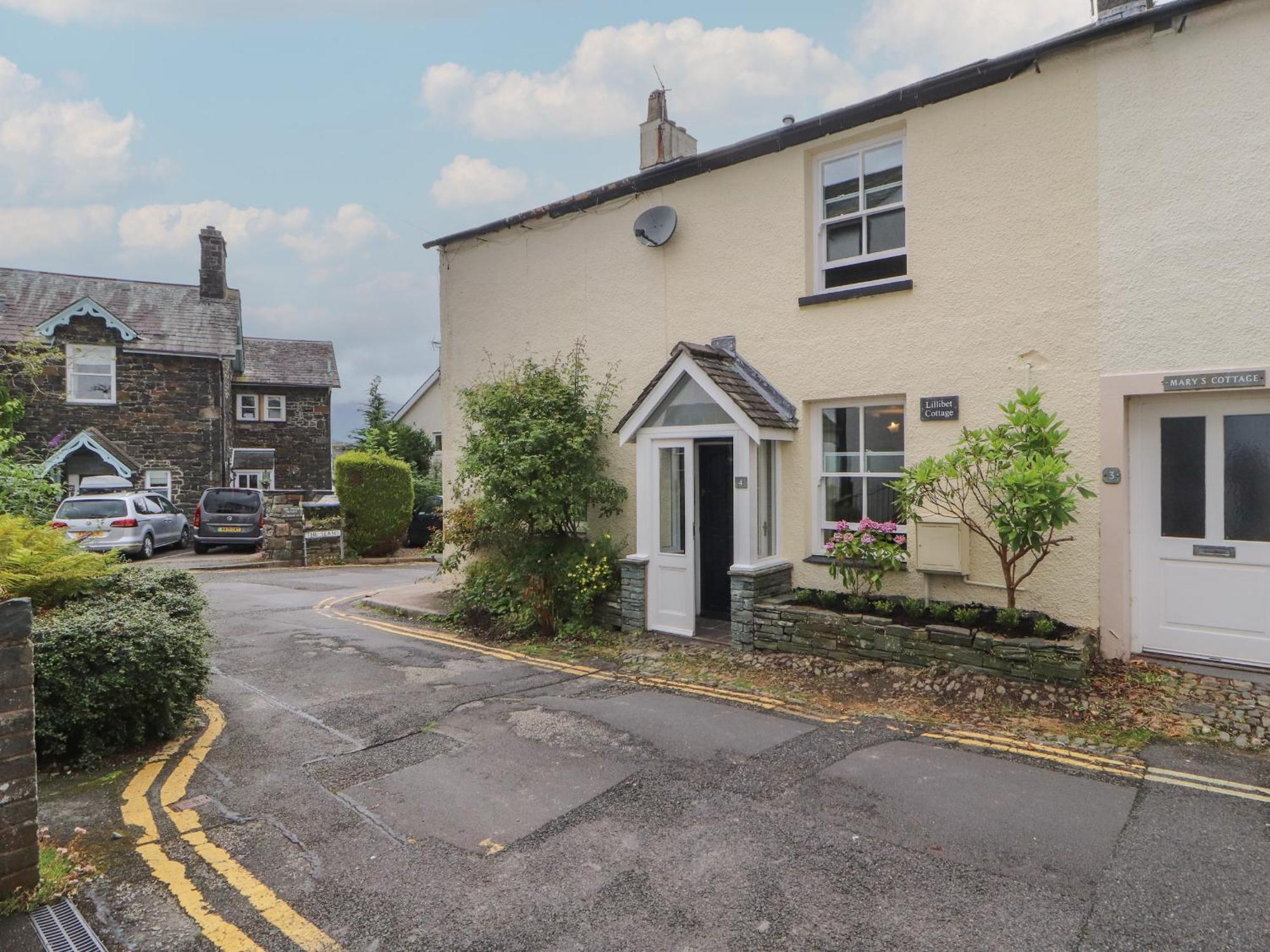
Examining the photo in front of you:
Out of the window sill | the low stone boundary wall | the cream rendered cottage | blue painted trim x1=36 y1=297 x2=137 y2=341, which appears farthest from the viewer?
blue painted trim x1=36 y1=297 x2=137 y2=341

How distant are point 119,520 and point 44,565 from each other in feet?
52.7

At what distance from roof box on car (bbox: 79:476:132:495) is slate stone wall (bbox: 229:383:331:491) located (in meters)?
7.66

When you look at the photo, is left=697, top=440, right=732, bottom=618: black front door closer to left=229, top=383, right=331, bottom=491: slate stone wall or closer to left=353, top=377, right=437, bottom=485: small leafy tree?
left=353, top=377, right=437, bottom=485: small leafy tree

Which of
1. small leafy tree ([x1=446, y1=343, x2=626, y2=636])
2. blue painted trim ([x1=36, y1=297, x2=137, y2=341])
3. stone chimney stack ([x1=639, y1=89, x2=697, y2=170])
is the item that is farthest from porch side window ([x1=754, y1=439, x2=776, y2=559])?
blue painted trim ([x1=36, y1=297, x2=137, y2=341])

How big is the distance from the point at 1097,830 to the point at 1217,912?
31.3 inches

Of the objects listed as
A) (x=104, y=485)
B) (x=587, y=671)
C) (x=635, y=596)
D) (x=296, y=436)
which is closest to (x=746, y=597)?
(x=635, y=596)

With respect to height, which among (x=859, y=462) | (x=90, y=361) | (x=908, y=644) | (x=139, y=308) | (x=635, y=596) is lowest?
(x=908, y=644)

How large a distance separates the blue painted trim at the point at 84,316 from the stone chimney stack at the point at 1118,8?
28575mm

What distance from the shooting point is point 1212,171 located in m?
6.61

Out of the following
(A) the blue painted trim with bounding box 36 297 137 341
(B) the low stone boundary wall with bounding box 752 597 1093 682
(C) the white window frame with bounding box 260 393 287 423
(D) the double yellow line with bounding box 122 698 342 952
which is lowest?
(D) the double yellow line with bounding box 122 698 342 952

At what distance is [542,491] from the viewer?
9.70m

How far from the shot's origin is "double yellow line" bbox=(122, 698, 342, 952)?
3381mm

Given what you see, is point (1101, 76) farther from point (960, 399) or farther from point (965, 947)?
point (965, 947)

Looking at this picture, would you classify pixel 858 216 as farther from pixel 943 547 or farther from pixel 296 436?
pixel 296 436
